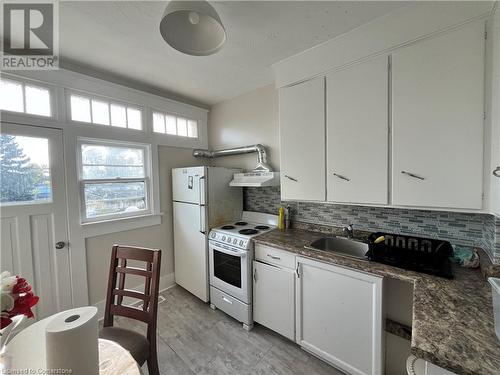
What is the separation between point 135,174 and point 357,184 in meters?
2.44

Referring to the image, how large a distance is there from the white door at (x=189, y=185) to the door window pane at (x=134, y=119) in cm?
68

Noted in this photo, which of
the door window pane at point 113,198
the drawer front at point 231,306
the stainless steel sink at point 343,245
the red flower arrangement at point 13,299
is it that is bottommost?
the drawer front at point 231,306

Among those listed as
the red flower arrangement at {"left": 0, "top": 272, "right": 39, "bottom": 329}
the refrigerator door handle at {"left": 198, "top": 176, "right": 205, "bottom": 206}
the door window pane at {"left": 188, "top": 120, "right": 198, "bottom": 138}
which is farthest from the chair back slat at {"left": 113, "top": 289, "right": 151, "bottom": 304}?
the door window pane at {"left": 188, "top": 120, "right": 198, "bottom": 138}

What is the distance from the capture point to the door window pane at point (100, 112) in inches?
87.8

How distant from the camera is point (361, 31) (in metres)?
1.56

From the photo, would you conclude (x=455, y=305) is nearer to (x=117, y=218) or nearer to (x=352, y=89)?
(x=352, y=89)

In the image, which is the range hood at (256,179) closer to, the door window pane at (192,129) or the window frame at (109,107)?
the door window pane at (192,129)

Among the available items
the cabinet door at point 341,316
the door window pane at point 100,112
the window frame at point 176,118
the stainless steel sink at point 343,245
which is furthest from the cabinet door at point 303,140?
the door window pane at point 100,112

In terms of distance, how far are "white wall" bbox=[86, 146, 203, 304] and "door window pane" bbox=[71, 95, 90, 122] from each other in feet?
2.73

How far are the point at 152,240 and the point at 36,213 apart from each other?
45.3 inches

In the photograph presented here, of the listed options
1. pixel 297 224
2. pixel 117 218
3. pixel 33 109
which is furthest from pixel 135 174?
pixel 297 224

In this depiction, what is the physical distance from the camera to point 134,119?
2539 mm

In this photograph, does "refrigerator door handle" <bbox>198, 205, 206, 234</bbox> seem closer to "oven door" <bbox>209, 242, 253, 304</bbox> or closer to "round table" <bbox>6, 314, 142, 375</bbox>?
"oven door" <bbox>209, 242, 253, 304</bbox>

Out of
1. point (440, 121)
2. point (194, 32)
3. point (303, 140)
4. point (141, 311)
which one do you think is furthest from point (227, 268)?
point (440, 121)
